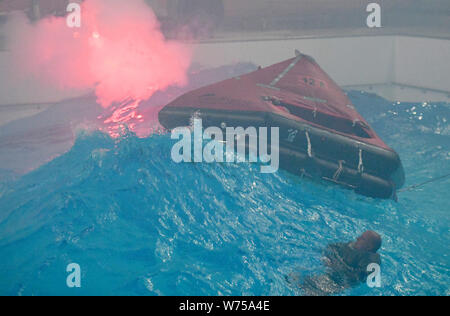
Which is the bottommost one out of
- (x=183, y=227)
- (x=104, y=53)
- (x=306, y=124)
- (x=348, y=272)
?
(x=348, y=272)

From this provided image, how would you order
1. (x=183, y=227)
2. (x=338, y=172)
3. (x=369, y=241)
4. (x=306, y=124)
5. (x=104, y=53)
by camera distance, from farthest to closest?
(x=104, y=53) → (x=306, y=124) → (x=338, y=172) → (x=183, y=227) → (x=369, y=241)

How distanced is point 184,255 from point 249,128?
2178mm

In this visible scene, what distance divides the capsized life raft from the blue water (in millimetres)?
287

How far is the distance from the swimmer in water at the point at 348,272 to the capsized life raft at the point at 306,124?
66.2 inches

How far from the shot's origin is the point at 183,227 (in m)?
4.73

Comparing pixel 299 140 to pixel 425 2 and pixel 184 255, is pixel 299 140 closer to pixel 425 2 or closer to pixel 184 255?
pixel 184 255

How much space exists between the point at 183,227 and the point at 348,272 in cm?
181

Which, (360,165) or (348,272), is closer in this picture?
(348,272)

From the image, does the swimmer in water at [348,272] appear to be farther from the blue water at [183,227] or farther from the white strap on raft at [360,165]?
the white strap on raft at [360,165]

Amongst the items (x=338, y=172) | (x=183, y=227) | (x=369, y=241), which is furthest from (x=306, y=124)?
(x=183, y=227)

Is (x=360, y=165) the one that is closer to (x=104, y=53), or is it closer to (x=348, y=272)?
(x=348, y=272)

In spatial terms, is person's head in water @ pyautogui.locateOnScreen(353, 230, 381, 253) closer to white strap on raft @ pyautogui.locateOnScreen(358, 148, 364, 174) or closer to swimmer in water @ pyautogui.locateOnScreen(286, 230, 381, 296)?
swimmer in water @ pyautogui.locateOnScreen(286, 230, 381, 296)

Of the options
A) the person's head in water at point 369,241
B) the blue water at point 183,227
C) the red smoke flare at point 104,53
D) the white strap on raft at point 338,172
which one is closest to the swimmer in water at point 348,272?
the person's head in water at point 369,241

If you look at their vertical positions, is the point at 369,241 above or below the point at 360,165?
below
